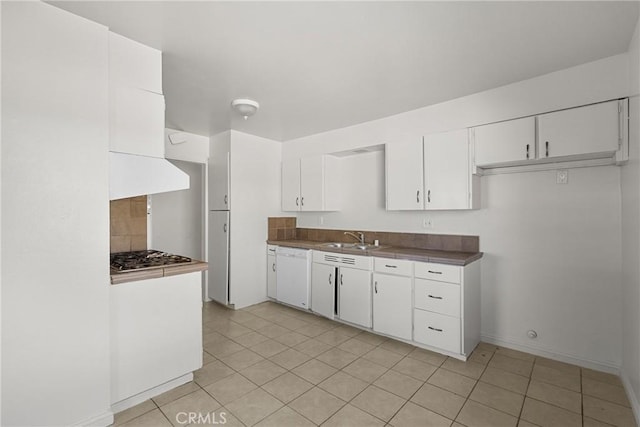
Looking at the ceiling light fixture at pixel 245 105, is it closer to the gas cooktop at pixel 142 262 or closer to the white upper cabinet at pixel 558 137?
the gas cooktop at pixel 142 262

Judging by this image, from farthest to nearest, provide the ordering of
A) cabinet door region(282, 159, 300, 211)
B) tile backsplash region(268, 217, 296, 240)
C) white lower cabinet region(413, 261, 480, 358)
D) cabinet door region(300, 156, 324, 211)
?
tile backsplash region(268, 217, 296, 240), cabinet door region(282, 159, 300, 211), cabinet door region(300, 156, 324, 211), white lower cabinet region(413, 261, 480, 358)

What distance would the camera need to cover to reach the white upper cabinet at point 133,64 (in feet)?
6.10

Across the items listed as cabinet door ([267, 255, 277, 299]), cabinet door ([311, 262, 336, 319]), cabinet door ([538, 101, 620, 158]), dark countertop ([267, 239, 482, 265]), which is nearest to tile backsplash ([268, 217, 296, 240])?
cabinet door ([267, 255, 277, 299])

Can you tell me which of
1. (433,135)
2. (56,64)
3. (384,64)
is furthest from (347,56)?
(56,64)

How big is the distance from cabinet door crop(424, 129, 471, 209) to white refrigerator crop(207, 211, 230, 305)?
2.55m

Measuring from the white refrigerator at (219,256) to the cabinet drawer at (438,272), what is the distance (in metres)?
2.46

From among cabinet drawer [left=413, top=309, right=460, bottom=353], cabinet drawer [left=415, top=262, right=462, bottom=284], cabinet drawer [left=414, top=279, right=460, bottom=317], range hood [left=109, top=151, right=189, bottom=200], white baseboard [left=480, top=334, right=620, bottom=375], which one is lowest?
white baseboard [left=480, top=334, right=620, bottom=375]

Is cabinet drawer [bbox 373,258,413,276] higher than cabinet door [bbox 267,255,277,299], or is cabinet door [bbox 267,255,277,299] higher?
cabinet drawer [bbox 373,258,413,276]

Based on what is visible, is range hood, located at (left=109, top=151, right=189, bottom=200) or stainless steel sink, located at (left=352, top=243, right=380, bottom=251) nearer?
range hood, located at (left=109, top=151, right=189, bottom=200)

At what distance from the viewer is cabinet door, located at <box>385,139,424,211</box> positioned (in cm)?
305

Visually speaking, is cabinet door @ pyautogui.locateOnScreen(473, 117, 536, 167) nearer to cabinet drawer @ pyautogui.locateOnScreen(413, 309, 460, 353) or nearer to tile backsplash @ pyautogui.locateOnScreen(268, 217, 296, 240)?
cabinet drawer @ pyautogui.locateOnScreen(413, 309, 460, 353)

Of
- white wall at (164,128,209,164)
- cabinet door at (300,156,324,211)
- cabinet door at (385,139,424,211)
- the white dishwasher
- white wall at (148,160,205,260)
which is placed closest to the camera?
cabinet door at (385,139,424,211)

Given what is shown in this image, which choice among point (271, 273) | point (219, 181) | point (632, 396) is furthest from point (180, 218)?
point (632, 396)

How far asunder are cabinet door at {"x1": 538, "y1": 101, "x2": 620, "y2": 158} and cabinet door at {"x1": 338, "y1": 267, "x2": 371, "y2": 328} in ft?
6.40
